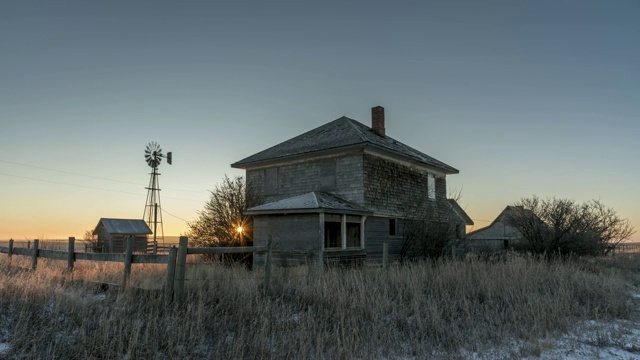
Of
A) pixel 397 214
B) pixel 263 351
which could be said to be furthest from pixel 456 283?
pixel 397 214

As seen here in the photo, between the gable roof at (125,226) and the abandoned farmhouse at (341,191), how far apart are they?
21.7 metres

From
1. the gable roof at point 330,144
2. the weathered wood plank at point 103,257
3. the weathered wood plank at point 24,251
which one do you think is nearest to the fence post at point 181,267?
the weathered wood plank at point 103,257

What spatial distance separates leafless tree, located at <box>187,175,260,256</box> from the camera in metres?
21.3

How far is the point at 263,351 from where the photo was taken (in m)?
6.27

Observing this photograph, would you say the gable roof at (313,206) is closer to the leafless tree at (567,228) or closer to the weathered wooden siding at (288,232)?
the weathered wooden siding at (288,232)

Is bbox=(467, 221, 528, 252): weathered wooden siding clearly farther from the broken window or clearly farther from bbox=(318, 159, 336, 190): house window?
bbox=(318, 159, 336, 190): house window

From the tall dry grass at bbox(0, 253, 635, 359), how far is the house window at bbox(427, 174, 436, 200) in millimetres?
13993

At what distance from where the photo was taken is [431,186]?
84.2ft

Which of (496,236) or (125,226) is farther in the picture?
(496,236)

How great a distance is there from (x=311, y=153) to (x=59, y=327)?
49.8ft

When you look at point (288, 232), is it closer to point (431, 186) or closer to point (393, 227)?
point (393, 227)

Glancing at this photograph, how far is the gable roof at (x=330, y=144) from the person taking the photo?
65.4 feet

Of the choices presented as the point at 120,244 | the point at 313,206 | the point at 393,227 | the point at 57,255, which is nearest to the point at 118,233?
the point at 120,244

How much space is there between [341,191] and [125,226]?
29.4 m
